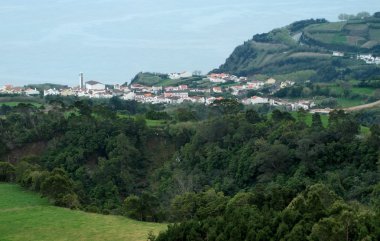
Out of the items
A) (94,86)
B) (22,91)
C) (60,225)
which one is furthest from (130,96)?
(60,225)

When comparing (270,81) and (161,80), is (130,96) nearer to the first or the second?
(161,80)

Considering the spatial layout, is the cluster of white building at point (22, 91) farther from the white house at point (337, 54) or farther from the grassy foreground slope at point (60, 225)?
the white house at point (337, 54)

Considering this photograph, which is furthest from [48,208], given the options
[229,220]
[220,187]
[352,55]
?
[352,55]

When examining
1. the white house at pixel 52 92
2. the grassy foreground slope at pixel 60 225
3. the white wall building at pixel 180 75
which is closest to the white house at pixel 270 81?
the white wall building at pixel 180 75

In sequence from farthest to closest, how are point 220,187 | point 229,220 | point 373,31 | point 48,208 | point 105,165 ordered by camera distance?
point 373,31, point 105,165, point 220,187, point 48,208, point 229,220

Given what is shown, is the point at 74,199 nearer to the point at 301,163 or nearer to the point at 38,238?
the point at 38,238
